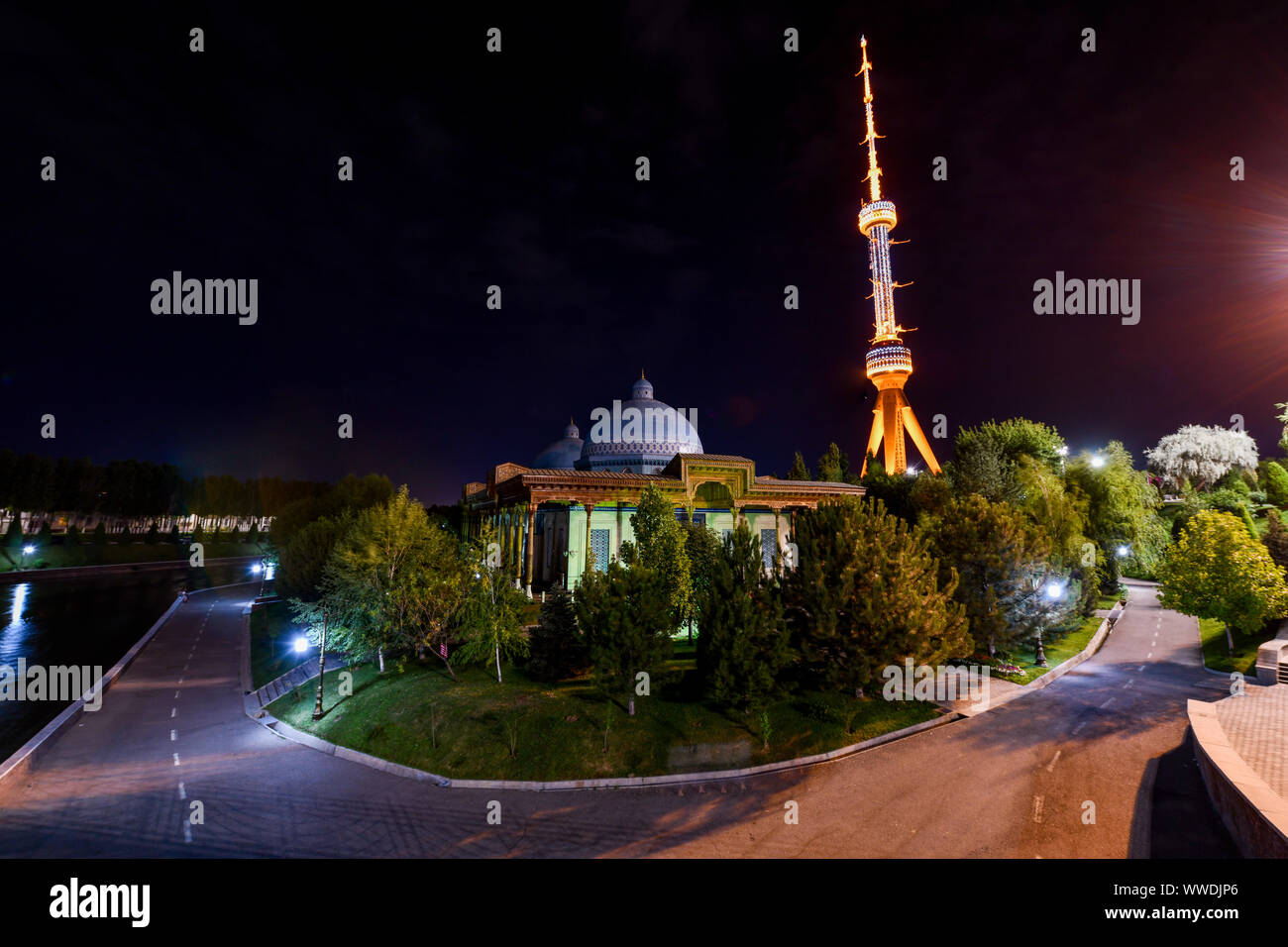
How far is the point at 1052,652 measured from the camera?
94.8 feet

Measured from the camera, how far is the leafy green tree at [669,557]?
21.6 metres

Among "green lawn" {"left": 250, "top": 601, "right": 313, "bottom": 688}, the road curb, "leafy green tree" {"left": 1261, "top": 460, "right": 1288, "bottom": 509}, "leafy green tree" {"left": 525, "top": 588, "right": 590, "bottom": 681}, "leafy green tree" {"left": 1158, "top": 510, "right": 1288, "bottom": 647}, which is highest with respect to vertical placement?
"leafy green tree" {"left": 1261, "top": 460, "right": 1288, "bottom": 509}

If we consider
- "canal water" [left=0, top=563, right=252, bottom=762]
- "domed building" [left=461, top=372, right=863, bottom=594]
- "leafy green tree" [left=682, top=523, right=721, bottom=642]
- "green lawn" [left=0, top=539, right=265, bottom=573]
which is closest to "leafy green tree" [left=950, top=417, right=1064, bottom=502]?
"domed building" [left=461, top=372, right=863, bottom=594]

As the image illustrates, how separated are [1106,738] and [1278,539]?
70.4ft

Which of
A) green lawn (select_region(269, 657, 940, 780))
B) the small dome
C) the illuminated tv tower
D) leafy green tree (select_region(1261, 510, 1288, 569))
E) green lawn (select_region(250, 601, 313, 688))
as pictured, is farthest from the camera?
the illuminated tv tower

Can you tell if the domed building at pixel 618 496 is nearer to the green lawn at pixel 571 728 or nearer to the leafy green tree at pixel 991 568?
the leafy green tree at pixel 991 568

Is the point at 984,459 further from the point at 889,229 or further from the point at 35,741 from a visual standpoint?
the point at 889,229

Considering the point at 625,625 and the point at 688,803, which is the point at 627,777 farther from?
the point at 625,625

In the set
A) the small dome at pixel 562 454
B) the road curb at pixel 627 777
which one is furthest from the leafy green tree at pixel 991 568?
the small dome at pixel 562 454

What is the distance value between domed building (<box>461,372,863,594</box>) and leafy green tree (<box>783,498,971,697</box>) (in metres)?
6.55

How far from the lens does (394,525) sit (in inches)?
997

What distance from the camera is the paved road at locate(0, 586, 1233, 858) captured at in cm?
1298

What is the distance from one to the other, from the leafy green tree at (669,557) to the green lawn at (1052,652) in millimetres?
14694

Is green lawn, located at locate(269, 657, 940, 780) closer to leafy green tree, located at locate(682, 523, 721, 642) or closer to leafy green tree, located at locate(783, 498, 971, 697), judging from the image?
leafy green tree, located at locate(783, 498, 971, 697)
